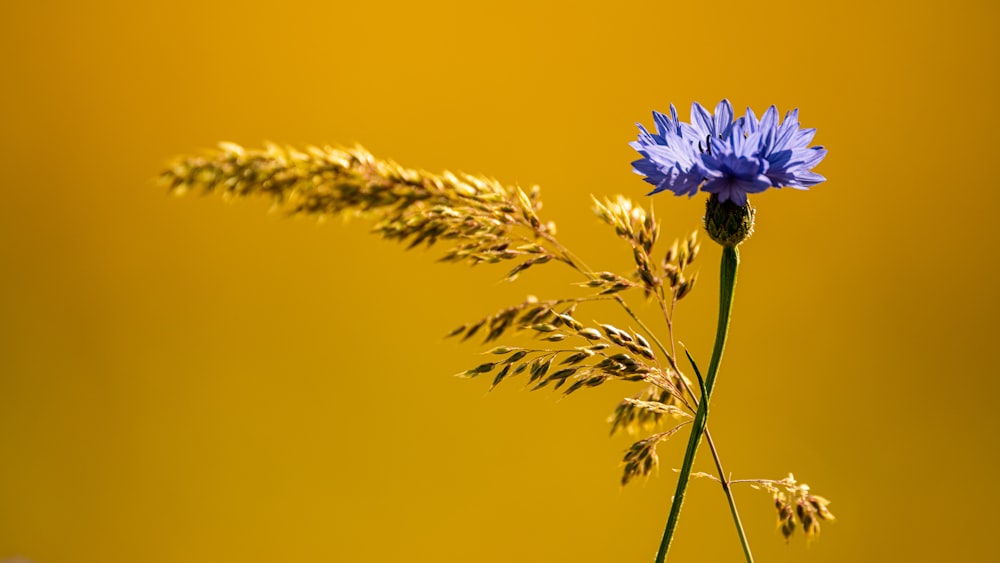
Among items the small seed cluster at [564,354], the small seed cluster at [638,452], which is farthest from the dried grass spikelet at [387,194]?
the small seed cluster at [638,452]

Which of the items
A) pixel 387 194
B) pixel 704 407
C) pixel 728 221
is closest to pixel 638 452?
pixel 704 407

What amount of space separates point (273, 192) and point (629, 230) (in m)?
0.30

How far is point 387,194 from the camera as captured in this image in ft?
2.65

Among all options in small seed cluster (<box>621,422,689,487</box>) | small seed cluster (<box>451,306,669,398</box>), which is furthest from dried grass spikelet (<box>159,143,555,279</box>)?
small seed cluster (<box>621,422,689,487</box>)

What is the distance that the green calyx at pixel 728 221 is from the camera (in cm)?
69

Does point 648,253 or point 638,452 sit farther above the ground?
point 648,253

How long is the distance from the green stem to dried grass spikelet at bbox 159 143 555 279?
15cm

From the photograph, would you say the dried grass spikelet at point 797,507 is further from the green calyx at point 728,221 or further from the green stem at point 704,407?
the green calyx at point 728,221

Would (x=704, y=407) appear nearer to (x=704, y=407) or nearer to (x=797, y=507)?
(x=704, y=407)

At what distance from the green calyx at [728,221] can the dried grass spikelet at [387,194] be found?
14 centimetres

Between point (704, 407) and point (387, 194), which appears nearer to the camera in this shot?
point (704, 407)

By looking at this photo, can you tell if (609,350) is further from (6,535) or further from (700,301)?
(6,535)

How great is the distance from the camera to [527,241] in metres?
0.79

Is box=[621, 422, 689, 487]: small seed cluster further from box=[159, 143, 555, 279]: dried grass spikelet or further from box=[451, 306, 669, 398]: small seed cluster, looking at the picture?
box=[159, 143, 555, 279]: dried grass spikelet
